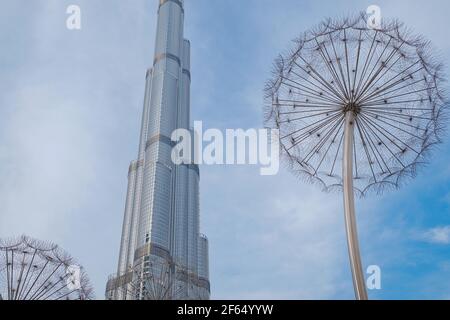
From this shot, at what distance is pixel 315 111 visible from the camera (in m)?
15.6

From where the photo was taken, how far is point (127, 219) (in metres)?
164

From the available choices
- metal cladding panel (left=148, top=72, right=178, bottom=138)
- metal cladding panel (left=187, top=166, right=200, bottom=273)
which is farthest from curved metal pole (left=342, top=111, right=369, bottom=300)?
metal cladding panel (left=148, top=72, right=178, bottom=138)

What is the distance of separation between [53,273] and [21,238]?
5.40 ft

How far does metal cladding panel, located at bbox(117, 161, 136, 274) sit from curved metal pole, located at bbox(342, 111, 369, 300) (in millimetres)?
140367

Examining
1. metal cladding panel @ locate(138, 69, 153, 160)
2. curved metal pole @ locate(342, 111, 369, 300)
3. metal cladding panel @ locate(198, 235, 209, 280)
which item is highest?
metal cladding panel @ locate(138, 69, 153, 160)

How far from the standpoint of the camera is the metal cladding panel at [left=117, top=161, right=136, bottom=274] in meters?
157

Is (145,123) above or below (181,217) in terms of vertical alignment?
above

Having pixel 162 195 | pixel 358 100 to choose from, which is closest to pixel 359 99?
pixel 358 100

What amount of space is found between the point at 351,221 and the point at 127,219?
155 meters

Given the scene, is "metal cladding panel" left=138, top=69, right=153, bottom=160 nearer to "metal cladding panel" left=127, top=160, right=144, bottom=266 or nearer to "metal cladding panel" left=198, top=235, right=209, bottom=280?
"metal cladding panel" left=127, top=160, right=144, bottom=266

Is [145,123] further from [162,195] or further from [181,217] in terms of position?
[181,217]
